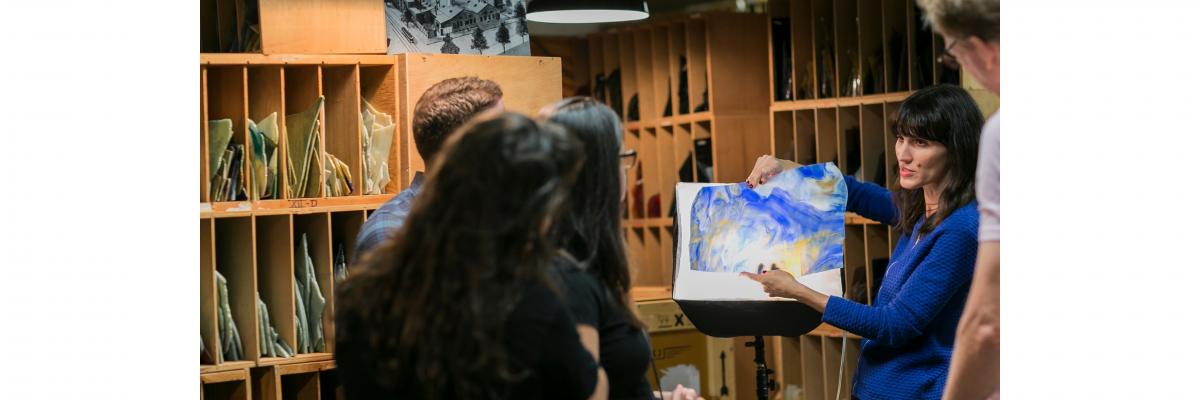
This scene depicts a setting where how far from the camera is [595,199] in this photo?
6.64 ft

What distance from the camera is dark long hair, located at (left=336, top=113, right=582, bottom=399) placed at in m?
1.79

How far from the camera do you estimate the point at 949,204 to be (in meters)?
2.77

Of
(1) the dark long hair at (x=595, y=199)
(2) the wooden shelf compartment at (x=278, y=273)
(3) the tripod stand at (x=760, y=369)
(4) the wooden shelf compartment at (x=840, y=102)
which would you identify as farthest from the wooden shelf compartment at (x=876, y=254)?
(1) the dark long hair at (x=595, y=199)

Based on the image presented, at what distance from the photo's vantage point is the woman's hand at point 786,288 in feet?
10.1

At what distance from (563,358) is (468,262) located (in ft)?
0.66

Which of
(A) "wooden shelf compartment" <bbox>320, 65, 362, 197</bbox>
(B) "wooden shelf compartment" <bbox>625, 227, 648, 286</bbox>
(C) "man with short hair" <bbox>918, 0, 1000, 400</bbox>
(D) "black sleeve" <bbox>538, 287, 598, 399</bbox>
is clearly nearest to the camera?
(D) "black sleeve" <bbox>538, 287, 598, 399</bbox>

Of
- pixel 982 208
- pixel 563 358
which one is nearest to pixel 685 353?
pixel 982 208

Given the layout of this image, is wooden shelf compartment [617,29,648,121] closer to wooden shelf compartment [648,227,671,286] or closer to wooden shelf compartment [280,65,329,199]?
wooden shelf compartment [648,227,671,286]

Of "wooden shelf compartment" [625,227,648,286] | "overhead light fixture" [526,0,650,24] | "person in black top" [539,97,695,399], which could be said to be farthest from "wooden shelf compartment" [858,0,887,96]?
"person in black top" [539,97,695,399]

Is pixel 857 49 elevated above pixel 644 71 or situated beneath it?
situated beneath

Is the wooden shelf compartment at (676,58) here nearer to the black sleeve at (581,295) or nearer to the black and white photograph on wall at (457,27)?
the black and white photograph on wall at (457,27)

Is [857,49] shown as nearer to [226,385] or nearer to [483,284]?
[226,385]

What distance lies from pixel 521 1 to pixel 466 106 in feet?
3.21

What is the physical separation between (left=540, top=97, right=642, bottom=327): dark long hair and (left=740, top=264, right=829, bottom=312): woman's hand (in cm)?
110
